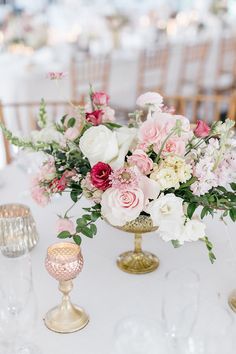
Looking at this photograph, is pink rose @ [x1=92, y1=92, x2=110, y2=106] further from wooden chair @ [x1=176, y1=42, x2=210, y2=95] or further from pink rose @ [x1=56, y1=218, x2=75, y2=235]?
wooden chair @ [x1=176, y1=42, x2=210, y2=95]

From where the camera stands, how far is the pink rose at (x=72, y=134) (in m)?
1.04

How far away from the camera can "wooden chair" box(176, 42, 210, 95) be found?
4.02 metres

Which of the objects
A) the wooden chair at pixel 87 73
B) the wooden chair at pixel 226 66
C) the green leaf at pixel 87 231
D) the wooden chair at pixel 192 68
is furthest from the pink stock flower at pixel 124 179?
the wooden chair at pixel 226 66

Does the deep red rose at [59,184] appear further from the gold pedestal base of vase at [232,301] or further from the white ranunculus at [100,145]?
the gold pedestal base of vase at [232,301]

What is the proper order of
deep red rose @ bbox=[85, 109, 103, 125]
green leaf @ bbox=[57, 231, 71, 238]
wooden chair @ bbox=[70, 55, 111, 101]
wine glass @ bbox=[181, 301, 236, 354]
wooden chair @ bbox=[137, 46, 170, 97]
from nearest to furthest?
wine glass @ bbox=[181, 301, 236, 354], green leaf @ bbox=[57, 231, 71, 238], deep red rose @ bbox=[85, 109, 103, 125], wooden chair @ bbox=[70, 55, 111, 101], wooden chair @ bbox=[137, 46, 170, 97]

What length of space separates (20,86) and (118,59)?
35.3 inches

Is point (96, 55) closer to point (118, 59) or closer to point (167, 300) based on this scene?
point (118, 59)

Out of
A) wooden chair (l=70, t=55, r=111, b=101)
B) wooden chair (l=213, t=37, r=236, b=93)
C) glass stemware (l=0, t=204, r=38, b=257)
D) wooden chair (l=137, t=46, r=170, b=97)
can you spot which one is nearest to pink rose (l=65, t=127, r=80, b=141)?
glass stemware (l=0, t=204, r=38, b=257)

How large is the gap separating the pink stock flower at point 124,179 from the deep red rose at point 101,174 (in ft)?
0.04

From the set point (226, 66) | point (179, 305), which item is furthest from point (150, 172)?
point (226, 66)

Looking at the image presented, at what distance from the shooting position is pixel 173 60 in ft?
13.7

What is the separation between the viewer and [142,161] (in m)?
0.91

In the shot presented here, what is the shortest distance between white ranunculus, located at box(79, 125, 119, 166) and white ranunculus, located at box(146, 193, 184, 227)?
0.12 meters

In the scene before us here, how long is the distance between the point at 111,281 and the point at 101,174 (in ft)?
0.97
